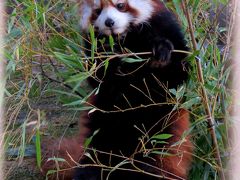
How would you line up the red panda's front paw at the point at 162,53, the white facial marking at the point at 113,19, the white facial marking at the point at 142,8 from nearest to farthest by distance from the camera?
the red panda's front paw at the point at 162,53
the white facial marking at the point at 113,19
the white facial marking at the point at 142,8

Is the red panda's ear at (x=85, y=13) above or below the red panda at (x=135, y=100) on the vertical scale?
above

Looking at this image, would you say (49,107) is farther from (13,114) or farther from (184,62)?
(184,62)

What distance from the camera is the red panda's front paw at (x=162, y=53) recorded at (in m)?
2.42

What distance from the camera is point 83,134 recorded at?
264 centimetres

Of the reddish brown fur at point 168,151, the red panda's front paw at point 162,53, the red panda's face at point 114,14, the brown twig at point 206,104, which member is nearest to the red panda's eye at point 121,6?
the red panda's face at point 114,14

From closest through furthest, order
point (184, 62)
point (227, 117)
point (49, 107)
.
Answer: point (227, 117), point (184, 62), point (49, 107)

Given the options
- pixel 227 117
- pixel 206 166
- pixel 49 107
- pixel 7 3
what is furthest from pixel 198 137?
pixel 7 3

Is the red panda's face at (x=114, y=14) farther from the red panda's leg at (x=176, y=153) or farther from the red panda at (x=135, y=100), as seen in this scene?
Result: the red panda's leg at (x=176, y=153)

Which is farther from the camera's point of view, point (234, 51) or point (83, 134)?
point (83, 134)

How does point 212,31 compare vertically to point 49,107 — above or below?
above

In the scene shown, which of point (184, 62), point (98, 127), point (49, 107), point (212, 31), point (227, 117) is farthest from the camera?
point (49, 107)

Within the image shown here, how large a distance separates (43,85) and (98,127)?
1.72 ft

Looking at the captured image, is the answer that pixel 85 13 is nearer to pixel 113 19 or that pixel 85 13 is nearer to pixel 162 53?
pixel 113 19

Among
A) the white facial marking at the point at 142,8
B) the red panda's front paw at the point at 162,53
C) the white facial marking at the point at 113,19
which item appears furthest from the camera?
the white facial marking at the point at 142,8
